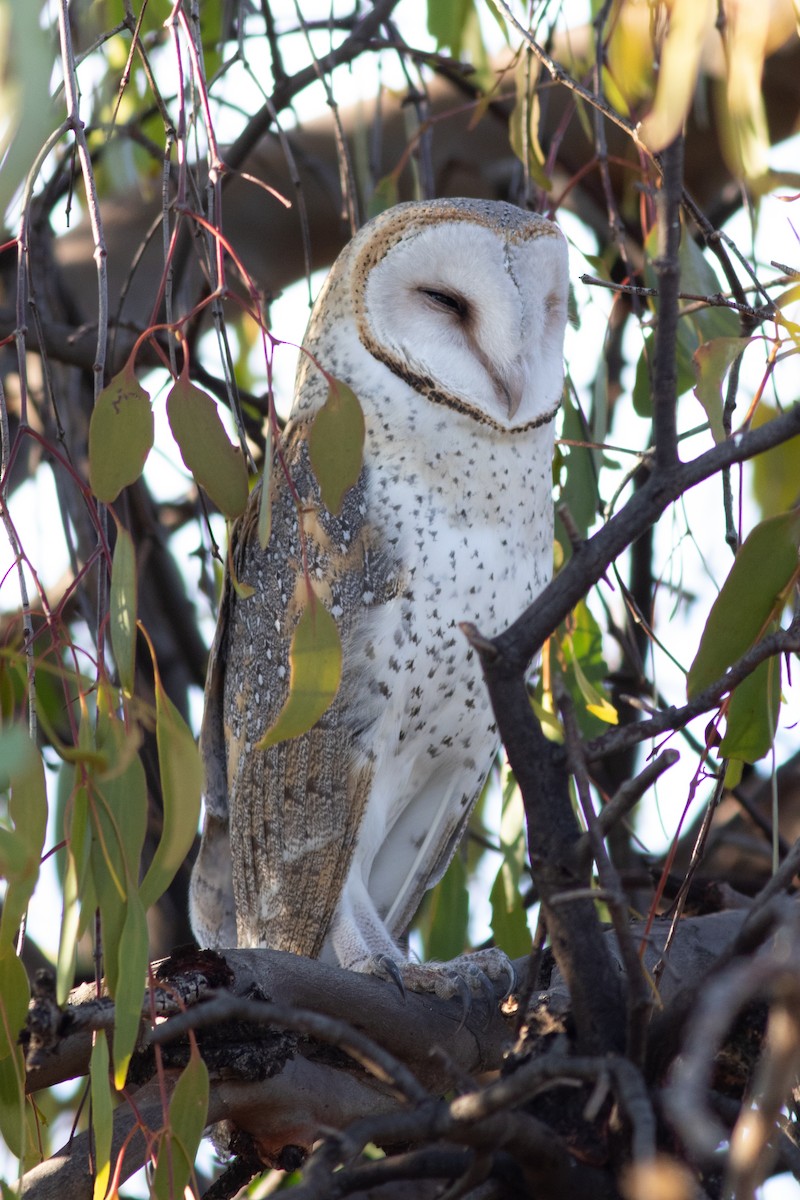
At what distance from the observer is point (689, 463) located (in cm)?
94

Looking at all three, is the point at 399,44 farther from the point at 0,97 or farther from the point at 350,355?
the point at 0,97

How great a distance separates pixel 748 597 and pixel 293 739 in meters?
0.79

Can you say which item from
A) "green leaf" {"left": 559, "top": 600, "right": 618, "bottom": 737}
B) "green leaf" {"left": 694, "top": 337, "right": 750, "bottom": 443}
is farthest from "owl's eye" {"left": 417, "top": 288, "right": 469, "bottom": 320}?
"green leaf" {"left": 694, "top": 337, "right": 750, "bottom": 443}

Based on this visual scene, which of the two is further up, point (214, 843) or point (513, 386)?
point (513, 386)

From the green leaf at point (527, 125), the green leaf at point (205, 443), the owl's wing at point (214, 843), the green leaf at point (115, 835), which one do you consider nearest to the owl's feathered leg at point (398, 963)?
the owl's wing at point (214, 843)

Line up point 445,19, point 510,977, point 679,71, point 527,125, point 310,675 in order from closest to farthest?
point 679,71, point 310,675, point 510,977, point 527,125, point 445,19

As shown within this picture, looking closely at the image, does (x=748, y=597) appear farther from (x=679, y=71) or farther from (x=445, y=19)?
(x=445, y=19)

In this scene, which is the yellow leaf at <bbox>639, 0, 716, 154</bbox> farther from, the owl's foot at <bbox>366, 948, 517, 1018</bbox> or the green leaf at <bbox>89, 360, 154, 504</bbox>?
the owl's foot at <bbox>366, 948, 517, 1018</bbox>

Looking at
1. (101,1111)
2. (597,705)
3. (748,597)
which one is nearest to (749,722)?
(748,597)

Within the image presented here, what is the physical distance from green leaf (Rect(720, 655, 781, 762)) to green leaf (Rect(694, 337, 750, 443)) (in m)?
0.23

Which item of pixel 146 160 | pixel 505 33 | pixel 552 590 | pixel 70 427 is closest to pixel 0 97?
pixel 552 590

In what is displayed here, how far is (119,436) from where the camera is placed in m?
1.11

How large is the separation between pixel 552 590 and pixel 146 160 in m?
2.14

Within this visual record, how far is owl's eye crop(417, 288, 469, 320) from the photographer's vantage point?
6.13 feet
